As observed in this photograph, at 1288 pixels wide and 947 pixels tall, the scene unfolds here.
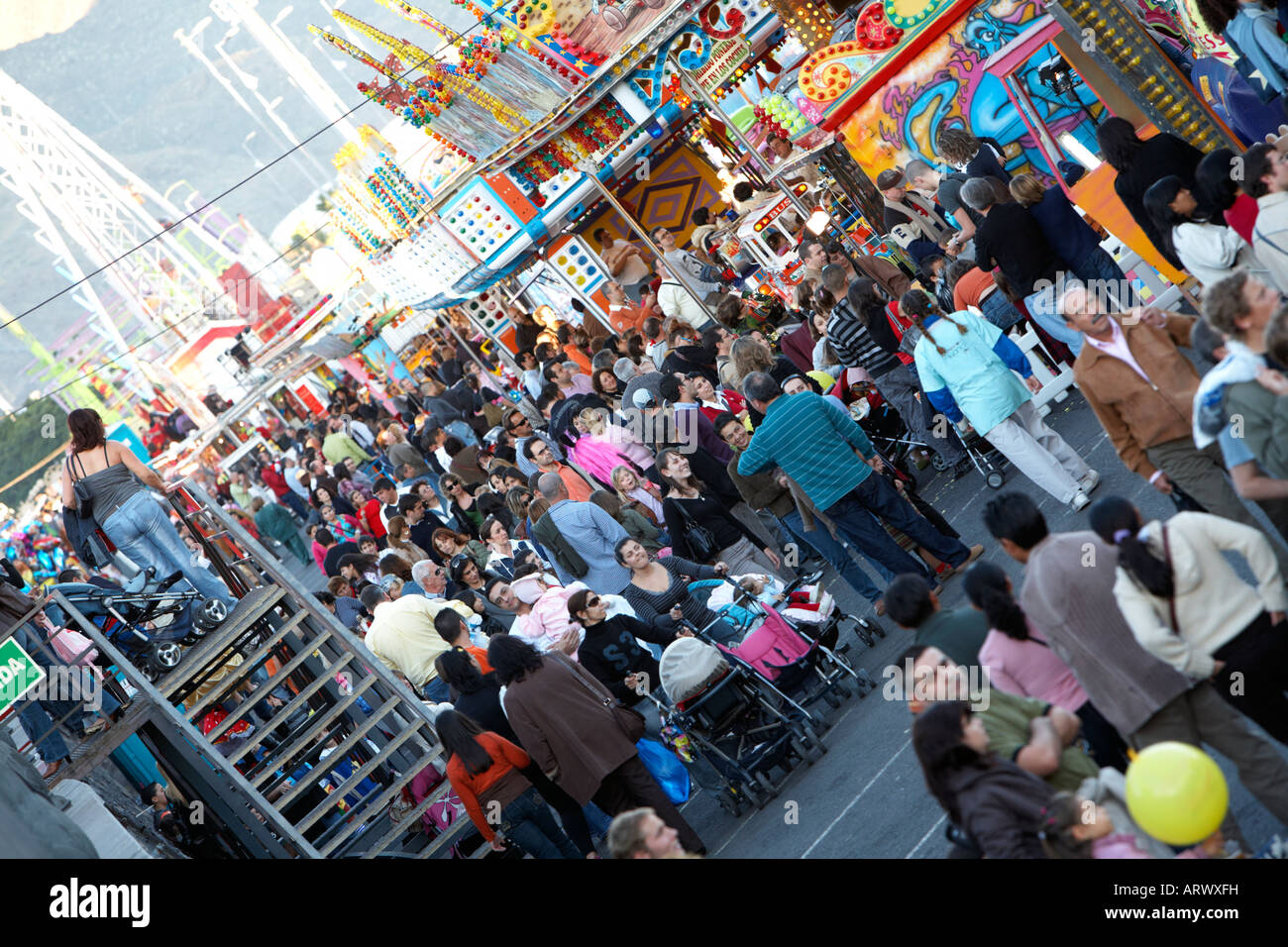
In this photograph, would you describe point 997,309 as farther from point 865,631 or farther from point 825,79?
point 825,79

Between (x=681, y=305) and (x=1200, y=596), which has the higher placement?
(x=681, y=305)

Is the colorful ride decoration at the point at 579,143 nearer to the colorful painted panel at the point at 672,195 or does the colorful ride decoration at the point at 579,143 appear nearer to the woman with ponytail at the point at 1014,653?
the colorful painted panel at the point at 672,195

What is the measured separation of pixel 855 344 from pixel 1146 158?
250 centimetres

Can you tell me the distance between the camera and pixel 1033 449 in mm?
7715

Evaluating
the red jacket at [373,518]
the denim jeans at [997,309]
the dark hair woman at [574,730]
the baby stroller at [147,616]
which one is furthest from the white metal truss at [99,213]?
the dark hair woman at [574,730]

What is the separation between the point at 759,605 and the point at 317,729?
10.8ft

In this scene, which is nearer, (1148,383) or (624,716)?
(1148,383)

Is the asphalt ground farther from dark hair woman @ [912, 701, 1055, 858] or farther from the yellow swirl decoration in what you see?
the yellow swirl decoration

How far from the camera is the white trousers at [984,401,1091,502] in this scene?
7.70 meters

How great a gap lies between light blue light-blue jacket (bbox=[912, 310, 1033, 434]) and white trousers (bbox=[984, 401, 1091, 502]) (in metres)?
0.09

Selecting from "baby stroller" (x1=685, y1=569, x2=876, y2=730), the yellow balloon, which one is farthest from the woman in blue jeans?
the yellow balloon

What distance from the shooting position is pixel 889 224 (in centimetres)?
1184

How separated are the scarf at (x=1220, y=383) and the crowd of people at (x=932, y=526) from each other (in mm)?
13

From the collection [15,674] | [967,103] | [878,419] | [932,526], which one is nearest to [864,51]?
[967,103]
